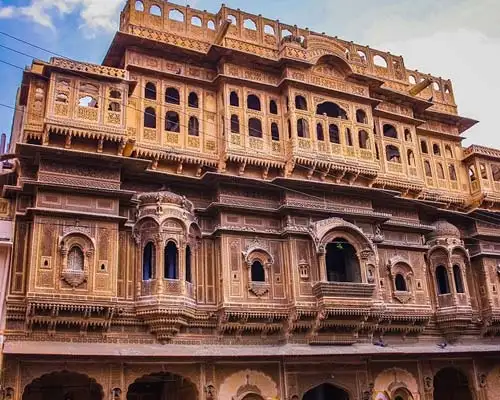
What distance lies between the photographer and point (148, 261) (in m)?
17.2

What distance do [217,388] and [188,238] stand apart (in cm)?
445

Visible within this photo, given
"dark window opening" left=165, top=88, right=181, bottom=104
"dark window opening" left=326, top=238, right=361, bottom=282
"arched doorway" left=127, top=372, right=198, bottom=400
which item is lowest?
"arched doorway" left=127, top=372, right=198, bottom=400

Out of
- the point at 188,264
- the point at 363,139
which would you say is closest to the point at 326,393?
the point at 188,264

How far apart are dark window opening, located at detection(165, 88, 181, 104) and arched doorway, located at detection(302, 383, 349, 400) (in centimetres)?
1070

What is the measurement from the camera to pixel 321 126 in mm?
20859

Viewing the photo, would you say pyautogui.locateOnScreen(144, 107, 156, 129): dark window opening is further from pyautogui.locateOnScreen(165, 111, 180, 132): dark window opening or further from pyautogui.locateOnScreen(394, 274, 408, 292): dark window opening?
pyautogui.locateOnScreen(394, 274, 408, 292): dark window opening

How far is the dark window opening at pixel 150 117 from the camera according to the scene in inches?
746

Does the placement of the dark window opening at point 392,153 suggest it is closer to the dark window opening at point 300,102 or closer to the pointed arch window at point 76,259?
the dark window opening at point 300,102

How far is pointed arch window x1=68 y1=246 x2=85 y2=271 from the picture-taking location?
15844 millimetres

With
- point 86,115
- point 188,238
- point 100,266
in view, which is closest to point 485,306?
point 188,238

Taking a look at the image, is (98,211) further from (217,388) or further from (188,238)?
(217,388)

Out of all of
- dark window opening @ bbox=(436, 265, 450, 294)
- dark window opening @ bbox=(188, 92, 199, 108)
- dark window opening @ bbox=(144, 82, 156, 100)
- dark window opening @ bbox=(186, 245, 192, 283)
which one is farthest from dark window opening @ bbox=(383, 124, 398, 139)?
dark window opening @ bbox=(186, 245, 192, 283)

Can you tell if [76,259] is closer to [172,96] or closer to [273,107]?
[172,96]

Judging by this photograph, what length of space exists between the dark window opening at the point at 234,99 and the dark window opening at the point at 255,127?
734 mm
